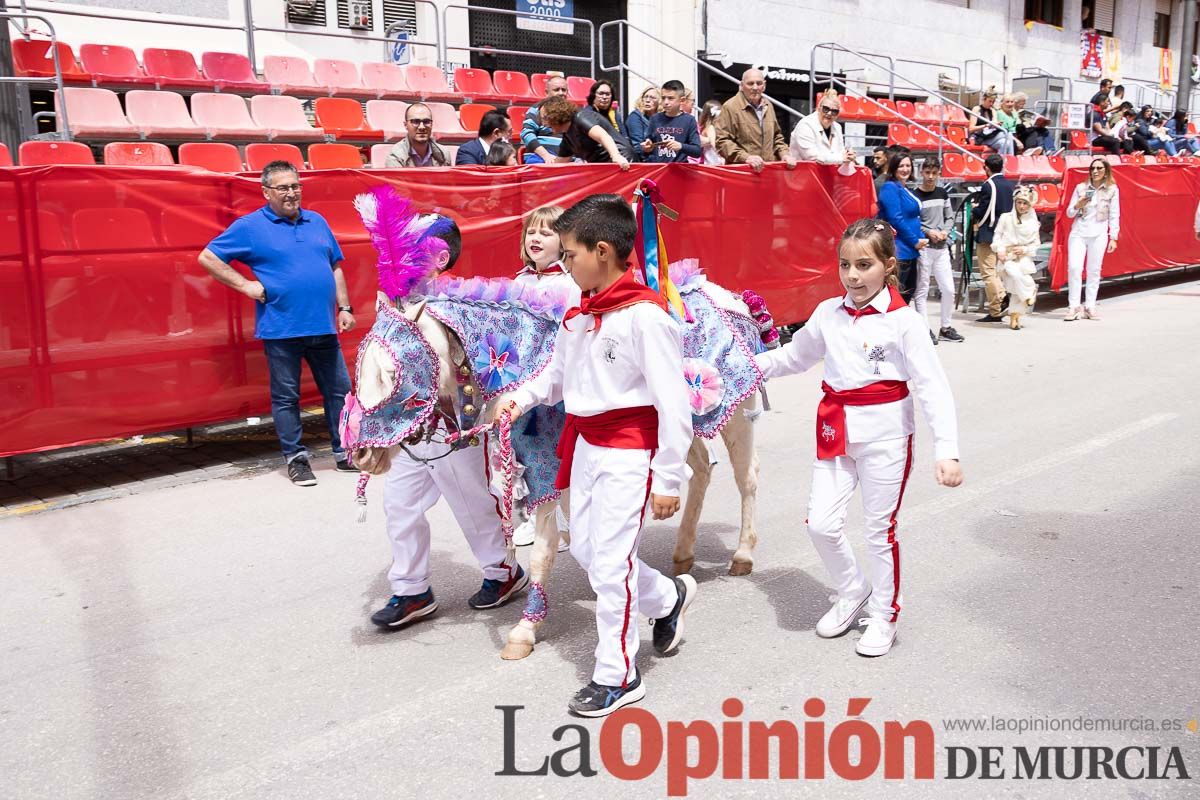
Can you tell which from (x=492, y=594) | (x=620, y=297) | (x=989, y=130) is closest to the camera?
(x=620, y=297)

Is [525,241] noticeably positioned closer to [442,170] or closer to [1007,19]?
[442,170]

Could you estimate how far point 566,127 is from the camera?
9344 millimetres

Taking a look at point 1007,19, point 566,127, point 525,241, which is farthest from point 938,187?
point 1007,19

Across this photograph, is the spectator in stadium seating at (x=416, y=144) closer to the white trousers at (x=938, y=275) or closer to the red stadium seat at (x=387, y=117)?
the red stadium seat at (x=387, y=117)

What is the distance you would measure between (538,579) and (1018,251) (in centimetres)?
1012

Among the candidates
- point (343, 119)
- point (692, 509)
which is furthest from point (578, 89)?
point (692, 509)

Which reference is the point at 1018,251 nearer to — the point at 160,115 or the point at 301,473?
the point at 301,473

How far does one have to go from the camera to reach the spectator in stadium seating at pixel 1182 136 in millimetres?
26469

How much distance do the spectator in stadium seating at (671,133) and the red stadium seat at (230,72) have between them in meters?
5.59

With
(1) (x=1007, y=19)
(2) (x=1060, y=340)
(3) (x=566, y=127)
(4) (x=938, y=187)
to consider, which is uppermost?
(1) (x=1007, y=19)

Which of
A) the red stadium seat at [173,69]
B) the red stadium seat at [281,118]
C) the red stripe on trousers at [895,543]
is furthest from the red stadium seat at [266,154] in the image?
the red stripe on trousers at [895,543]

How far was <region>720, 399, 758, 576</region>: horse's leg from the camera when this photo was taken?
5.04 m

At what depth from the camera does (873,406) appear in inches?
161

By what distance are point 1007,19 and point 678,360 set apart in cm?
Answer: 3134
